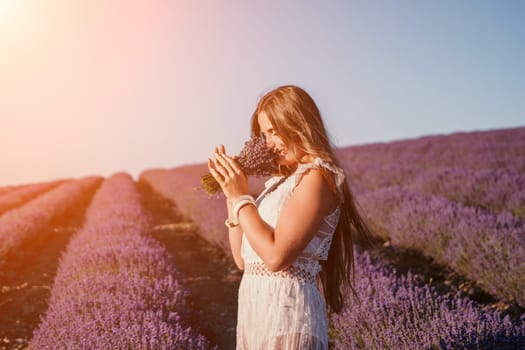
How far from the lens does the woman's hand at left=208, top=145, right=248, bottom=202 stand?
5.05 ft

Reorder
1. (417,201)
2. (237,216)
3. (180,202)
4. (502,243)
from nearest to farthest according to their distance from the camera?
(237,216) → (502,243) → (417,201) → (180,202)

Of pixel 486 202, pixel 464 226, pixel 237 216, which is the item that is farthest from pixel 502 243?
pixel 237 216

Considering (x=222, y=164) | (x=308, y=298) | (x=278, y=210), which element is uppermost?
(x=222, y=164)

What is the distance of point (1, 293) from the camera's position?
17.4 feet

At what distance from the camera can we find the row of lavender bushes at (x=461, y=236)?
3.94m

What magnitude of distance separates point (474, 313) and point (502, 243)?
2088 millimetres

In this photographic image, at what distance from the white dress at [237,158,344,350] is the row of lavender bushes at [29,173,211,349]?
106 centimetres

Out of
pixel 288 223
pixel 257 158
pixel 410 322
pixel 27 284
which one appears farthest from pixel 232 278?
pixel 288 223

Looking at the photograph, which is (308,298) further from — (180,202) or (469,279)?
(180,202)

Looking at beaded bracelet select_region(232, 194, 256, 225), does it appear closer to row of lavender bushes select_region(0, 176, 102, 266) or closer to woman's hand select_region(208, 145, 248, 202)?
woman's hand select_region(208, 145, 248, 202)

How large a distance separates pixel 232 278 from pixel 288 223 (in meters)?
4.41

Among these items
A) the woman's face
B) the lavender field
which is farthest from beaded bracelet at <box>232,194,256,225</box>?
the lavender field

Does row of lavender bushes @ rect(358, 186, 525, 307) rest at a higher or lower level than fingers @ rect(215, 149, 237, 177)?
lower

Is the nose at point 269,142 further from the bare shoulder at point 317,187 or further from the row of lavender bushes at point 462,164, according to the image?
the row of lavender bushes at point 462,164
